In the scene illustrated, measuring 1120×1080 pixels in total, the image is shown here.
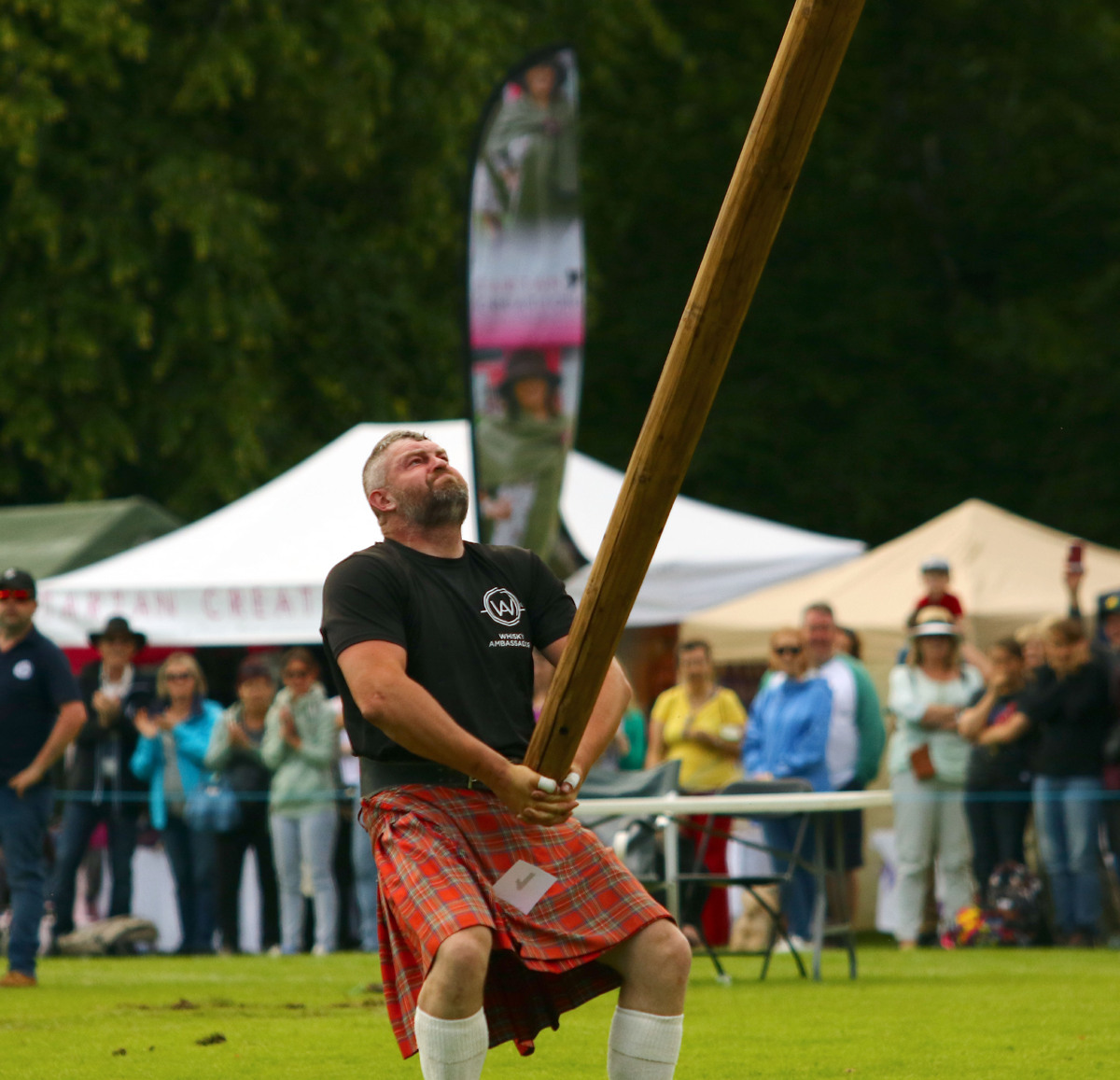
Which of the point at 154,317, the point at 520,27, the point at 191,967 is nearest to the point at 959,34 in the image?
the point at 520,27

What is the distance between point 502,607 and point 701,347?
0.82 metres

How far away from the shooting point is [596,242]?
898 inches

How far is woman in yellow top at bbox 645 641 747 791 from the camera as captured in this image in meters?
10.2

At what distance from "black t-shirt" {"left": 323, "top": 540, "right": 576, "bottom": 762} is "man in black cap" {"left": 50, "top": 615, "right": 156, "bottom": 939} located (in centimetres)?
700

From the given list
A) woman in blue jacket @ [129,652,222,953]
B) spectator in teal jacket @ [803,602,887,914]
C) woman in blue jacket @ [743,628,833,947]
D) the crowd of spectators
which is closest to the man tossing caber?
the crowd of spectators

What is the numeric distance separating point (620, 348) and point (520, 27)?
584cm

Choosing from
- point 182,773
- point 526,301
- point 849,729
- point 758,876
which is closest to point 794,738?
point 849,729

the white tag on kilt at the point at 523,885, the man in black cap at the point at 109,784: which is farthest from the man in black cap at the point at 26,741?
the white tag on kilt at the point at 523,885

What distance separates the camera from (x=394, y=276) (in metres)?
17.9

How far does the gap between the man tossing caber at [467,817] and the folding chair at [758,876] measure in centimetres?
403

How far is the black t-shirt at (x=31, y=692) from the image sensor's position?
851 centimetres

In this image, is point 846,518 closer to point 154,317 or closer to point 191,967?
point 154,317

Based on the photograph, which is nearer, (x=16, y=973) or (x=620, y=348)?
(x=16, y=973)

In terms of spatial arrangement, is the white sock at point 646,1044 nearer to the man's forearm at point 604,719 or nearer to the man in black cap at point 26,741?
the man's forearm at point 604,719
